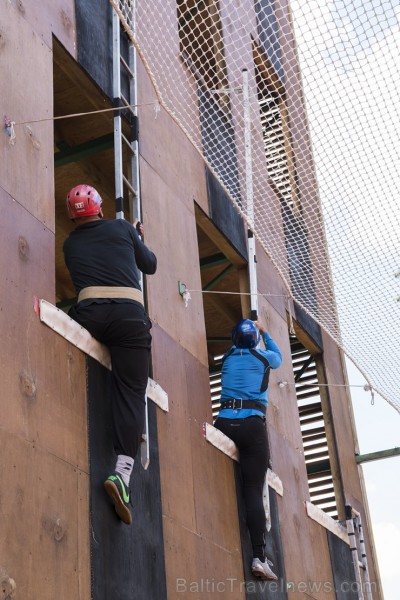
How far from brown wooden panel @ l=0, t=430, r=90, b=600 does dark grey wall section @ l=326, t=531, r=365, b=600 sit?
5616 mm

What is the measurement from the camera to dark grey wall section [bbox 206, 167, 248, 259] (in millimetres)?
Answer: 10828

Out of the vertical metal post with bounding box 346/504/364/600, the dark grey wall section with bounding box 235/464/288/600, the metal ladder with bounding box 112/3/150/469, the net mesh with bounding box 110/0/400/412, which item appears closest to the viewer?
the metal ladder with bounding box 112/3/150/469

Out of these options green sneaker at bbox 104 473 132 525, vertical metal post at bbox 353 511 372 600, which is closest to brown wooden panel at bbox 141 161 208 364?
green sneaker at bbox 104 473 132 525

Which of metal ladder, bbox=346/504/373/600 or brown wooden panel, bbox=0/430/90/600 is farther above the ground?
metal ladder, bbox=346/504/373/600

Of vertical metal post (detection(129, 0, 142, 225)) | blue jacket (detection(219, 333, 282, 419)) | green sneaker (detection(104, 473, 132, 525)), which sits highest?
vertical metal post (detection(129, 0, 142, 225))

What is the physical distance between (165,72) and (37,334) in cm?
453

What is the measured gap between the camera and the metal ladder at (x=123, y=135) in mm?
7891

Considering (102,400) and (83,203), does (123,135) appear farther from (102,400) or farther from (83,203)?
(102,400)

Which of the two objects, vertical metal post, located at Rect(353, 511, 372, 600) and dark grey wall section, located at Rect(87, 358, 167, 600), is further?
vertical metal post, located at Rect(353, 511, 372, 600)

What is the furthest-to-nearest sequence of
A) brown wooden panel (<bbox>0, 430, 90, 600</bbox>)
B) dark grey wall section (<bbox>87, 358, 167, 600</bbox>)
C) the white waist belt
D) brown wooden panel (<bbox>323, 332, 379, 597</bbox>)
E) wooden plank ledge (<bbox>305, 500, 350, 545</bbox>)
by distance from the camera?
1. brown wooden panel (<bbox>323, 332, 379, 597</bbox>)
2. wooden plank ledge (<bbox>305, 500, 350, 545</bbox>)
3. the white waist belt
4. dark grey wall section (<bbox>87, 358, 167, 600</bbox>)
5. brown wooden panel (<bbox>0, 430, 90, 600</bbox>)

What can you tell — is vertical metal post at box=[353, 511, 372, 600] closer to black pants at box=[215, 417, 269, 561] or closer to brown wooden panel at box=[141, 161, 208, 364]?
black pants at box=[215, 417, 269, 561]

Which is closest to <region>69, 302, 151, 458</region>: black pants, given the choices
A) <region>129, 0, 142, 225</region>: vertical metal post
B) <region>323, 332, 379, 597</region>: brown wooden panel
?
<region>129, 0, 142, 225</region>: vertical metal post

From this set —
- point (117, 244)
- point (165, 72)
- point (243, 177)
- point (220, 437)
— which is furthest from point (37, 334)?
point (243, 177)

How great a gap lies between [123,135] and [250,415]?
2.71 m
